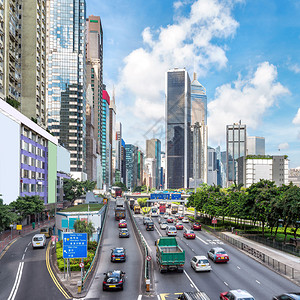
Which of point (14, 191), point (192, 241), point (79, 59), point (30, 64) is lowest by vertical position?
point (192, 241)

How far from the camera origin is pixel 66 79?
534 feet

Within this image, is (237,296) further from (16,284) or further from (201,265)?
(16,284)

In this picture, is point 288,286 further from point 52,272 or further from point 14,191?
point 14,191

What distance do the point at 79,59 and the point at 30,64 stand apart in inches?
2537

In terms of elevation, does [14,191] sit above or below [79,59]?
below

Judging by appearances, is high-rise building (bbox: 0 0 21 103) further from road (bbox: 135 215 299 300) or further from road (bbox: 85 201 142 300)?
road (bbox: 135 215 299 300)

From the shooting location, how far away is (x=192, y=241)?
177 ft

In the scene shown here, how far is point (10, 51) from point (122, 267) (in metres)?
77.0

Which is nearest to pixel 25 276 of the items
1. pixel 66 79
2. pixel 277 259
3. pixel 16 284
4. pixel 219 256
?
pixel 16 284

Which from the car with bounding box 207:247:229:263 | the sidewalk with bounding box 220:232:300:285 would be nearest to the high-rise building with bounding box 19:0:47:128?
the sidewalk with bounding box 220:232:300:285

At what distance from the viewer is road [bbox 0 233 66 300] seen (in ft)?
89.0

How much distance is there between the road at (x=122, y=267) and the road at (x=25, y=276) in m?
3.40

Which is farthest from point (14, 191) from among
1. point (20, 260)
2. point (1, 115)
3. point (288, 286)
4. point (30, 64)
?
point (288, 286)

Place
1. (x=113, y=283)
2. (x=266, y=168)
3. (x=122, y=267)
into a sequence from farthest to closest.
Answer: (x=266, y=168) → (x=122, y=267) → (x=113, y=283)
